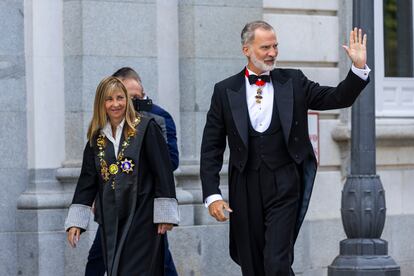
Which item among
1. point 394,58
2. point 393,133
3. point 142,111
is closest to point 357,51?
point 142,111

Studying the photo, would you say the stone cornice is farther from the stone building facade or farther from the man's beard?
the man's beard

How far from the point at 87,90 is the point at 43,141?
0.60m

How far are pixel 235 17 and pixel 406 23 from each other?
2688 mm

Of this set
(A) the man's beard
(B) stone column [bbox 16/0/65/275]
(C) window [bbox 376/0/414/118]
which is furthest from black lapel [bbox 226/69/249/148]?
(C) window [bbox 376/0/414/118]

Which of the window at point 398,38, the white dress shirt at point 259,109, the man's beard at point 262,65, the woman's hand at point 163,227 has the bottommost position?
the woman's hand at point 163,227

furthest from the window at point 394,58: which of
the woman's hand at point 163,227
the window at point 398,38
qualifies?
the woman's hand at point 163,227

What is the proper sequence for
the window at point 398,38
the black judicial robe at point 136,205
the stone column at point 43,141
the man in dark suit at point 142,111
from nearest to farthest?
→ the black judicial robe at point 136,205, the man in dark suit at point 142,111, the stone column at point 43,141, the window at point 398,38

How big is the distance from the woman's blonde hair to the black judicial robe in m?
0.07

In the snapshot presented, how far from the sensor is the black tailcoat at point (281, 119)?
820 cm

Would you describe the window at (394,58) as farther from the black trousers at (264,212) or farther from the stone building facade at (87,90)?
the black trousers at (264,212)

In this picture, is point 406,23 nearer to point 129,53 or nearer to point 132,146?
point 129,53

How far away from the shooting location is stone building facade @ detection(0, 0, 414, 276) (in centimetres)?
1138

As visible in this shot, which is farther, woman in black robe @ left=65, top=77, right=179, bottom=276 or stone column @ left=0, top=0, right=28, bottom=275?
stone column @ left=0, top=0, right=28, bottom=275

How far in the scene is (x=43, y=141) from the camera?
11.5m
